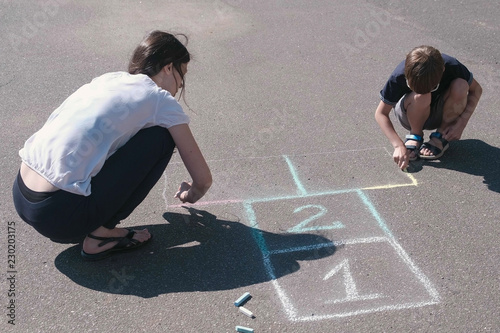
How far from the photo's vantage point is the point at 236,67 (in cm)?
553

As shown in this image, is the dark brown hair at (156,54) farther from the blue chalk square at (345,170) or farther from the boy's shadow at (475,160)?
the boy's shadow at (475,160)

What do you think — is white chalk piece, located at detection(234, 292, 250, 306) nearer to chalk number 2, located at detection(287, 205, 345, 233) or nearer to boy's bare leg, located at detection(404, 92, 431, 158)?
chalk number 2, located at detection(287, 205, 345, 233)

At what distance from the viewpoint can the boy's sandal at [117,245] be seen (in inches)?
117

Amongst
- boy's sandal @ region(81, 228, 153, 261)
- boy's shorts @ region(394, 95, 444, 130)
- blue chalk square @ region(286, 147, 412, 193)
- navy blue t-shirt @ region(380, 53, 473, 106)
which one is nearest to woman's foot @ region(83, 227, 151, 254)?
boy's sandal @ region(81, 228, 153, 261)

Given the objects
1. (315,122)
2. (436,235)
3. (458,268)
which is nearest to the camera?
(458,268)

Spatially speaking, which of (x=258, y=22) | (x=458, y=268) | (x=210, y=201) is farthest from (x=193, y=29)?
(x=458, y=268)

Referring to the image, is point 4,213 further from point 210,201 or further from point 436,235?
point 436,235

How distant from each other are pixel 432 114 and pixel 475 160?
17.8 inches

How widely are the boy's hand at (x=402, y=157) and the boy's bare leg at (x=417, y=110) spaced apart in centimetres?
26

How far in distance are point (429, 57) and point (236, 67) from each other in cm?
243

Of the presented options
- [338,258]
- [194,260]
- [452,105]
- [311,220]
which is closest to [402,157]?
[452,105]

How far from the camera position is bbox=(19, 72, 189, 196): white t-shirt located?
264 cm

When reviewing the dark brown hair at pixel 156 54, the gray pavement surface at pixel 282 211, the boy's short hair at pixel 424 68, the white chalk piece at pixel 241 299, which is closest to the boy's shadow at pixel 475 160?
the gray pavement surface at pixel 282 211

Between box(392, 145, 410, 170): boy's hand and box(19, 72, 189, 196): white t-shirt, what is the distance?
5.17ft
